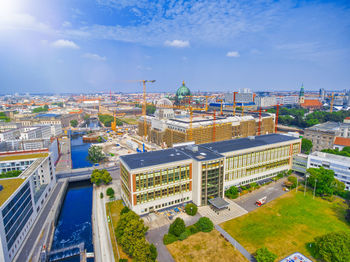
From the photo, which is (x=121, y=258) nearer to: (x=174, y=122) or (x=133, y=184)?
(x=133, y=184)

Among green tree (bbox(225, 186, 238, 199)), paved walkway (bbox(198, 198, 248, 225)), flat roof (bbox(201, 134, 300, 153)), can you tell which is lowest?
paved walkway (bbox(198, 198, 248, 225))

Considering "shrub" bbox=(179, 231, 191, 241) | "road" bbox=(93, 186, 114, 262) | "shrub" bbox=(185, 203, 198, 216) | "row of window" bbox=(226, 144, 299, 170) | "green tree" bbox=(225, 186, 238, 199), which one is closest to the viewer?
"road" bbox=(93, 186, 114, 262)

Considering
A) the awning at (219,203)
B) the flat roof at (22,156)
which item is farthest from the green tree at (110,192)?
the awning at (219,203)

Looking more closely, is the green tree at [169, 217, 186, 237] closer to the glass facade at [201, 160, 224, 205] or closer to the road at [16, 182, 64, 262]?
the glass facade at [201, 160, 224, 205]

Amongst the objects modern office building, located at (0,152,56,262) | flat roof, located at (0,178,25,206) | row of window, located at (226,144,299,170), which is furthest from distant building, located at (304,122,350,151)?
flat roof, located at (0,178,25,206)

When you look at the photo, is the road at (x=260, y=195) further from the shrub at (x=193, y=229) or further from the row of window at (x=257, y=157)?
the shrub at (x=193, y=229)

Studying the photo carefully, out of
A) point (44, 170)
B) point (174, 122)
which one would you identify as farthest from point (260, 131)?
point (44, 170)
